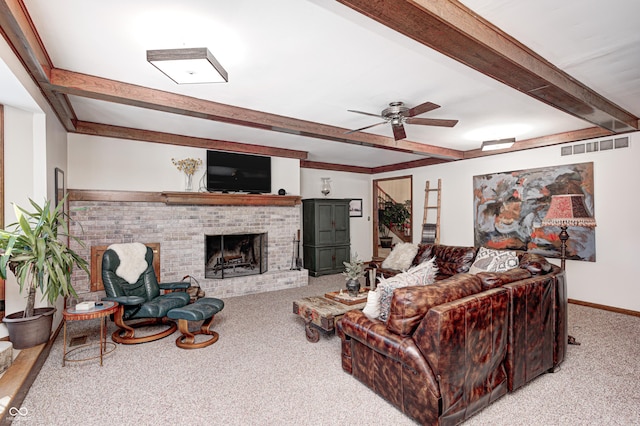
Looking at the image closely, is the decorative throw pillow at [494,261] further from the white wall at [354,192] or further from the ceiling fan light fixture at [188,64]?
the white wall at [354,192]

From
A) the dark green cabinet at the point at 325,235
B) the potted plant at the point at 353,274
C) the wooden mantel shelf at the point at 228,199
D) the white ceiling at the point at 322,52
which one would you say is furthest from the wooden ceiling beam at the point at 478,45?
the dark green cabinet at the point at 325,235

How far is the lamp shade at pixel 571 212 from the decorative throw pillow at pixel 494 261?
2.03 feet

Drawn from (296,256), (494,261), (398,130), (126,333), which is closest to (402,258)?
(494,261)

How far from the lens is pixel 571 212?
341 centimetres

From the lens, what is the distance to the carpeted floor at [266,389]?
86.4 inches

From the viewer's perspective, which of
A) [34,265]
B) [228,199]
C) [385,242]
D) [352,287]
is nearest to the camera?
[34,265]

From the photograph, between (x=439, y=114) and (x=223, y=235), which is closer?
(x=439, y=114)

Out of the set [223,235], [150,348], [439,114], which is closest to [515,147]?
[439,114]

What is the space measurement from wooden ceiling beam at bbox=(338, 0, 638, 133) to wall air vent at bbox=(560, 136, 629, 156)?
1.74m

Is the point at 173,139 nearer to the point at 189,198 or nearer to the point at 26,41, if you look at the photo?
the point at 189,198

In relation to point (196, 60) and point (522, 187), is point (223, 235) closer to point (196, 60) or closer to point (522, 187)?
point (196, 60)

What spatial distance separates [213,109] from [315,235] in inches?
150

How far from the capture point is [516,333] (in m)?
2.38

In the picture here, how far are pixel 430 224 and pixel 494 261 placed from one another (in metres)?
2.92
